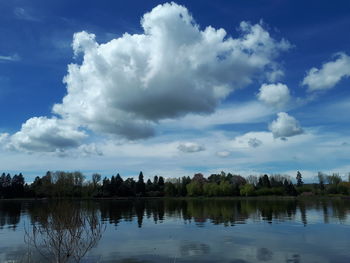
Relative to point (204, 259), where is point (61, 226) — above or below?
above

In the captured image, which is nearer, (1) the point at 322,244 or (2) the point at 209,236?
(1) the point at 322,244

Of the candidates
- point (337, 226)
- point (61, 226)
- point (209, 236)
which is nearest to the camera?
point (61, 226)

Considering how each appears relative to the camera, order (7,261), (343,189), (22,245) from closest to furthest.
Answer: (7,261) → (22,245) → (343,189)

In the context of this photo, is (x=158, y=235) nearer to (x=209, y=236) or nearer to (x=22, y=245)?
(x=209, y=236)

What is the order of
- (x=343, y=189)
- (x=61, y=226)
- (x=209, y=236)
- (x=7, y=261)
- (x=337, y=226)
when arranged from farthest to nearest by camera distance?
(x=343, y=189)
(x=337, y=226)
(x=209, y=236)
(x=7, y=261)
(x=61, y=226)

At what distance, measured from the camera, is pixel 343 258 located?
33125 mm

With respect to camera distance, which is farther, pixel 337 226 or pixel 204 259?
pixel 337 226

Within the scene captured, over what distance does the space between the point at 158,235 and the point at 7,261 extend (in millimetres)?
22240

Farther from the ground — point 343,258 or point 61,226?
point 61,226

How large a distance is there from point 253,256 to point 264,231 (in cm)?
1975

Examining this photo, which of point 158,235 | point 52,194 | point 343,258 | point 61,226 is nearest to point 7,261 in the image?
point 61,226

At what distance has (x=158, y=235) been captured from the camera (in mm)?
49469

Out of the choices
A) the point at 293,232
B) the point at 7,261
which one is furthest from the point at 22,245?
the point at 293,232

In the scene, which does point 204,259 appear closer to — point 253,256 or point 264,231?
point 253,256
